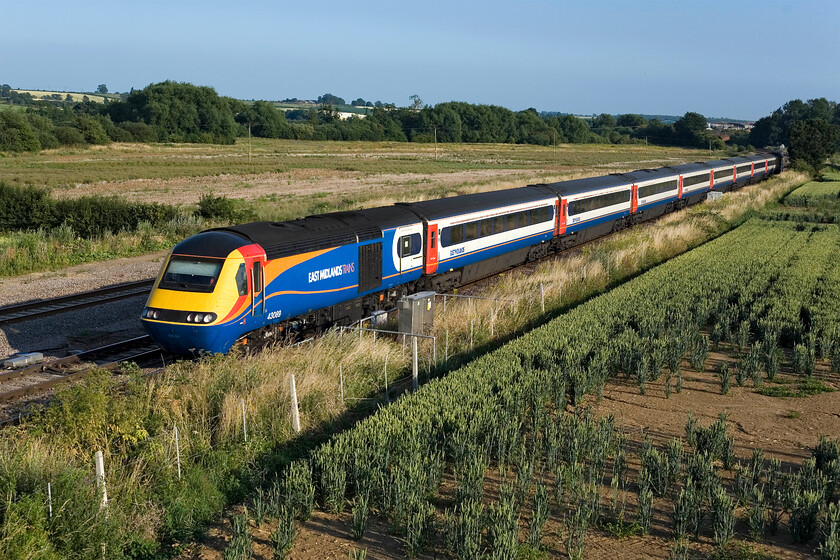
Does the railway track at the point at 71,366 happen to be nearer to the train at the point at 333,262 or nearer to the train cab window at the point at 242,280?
the train at the point at 333,262

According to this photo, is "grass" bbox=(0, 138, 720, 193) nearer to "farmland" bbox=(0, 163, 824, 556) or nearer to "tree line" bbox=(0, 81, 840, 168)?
"tree line" bbox=(0, 81, 840, 168)

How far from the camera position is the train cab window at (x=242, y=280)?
14945 millimetres

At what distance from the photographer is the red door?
21562mm

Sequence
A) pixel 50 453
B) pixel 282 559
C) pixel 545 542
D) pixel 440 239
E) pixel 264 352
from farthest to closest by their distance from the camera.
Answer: pixel 440 239
pixel 264 352
pixel 50 453
pixel 545 542
pixel 282 559

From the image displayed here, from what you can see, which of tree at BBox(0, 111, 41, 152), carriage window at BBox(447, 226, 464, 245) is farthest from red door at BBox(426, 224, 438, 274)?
tree at BBox(0, 111, 41, 152)

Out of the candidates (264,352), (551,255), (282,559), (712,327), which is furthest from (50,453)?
(551,255)

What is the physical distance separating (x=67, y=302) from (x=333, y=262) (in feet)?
28.9

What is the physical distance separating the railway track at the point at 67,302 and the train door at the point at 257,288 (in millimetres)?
7881

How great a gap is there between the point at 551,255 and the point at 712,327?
40.4 feet

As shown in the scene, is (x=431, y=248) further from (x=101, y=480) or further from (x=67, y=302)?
(x=101, y=480)

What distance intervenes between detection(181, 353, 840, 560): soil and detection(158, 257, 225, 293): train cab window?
6.33 meters

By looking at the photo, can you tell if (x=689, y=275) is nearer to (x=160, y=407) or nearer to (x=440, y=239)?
(x=440, y=239)

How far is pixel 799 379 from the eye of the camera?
15562mm

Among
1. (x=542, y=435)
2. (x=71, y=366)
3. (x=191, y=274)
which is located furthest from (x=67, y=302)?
(x=542, y=435)
